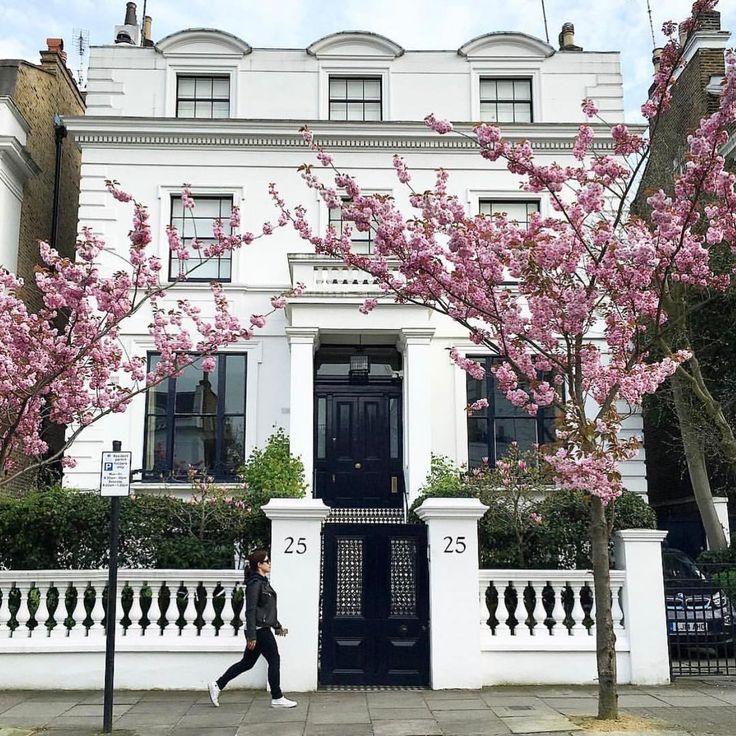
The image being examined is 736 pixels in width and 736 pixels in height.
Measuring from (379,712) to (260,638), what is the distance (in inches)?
59.2

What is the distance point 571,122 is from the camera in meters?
19.1

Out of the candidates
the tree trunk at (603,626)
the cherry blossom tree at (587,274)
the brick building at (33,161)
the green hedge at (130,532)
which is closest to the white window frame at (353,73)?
the brick building at (33,161)

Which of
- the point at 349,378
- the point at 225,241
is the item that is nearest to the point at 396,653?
the point at 225,241

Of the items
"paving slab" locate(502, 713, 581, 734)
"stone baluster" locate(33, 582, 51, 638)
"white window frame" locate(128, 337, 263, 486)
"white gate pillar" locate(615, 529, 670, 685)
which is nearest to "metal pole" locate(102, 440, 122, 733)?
"stone baluster" locate(33, 582, 51, 638)

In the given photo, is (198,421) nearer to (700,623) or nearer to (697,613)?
(697,613)

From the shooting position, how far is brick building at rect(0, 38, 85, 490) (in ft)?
58.2

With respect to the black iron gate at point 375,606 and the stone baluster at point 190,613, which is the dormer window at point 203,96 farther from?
the stone baluster at point 190,613

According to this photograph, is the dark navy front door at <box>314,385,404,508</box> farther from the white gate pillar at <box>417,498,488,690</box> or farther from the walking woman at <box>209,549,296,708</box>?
the walking woman at <box>209,549,296,708</box>

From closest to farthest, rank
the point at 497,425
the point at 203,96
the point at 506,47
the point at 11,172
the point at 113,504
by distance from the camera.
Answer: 1. the point at 113,504
2. the point at 11,172
3. the point at 497,425
4. the point at 203,96
5. the point at 506,47

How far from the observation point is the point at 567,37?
21.5 m

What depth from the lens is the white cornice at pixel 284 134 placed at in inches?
732

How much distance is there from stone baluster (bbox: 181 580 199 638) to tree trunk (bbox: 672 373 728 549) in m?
9.96

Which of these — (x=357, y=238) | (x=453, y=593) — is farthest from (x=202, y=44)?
(x=453, y=593)

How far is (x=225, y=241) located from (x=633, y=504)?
689 cm
